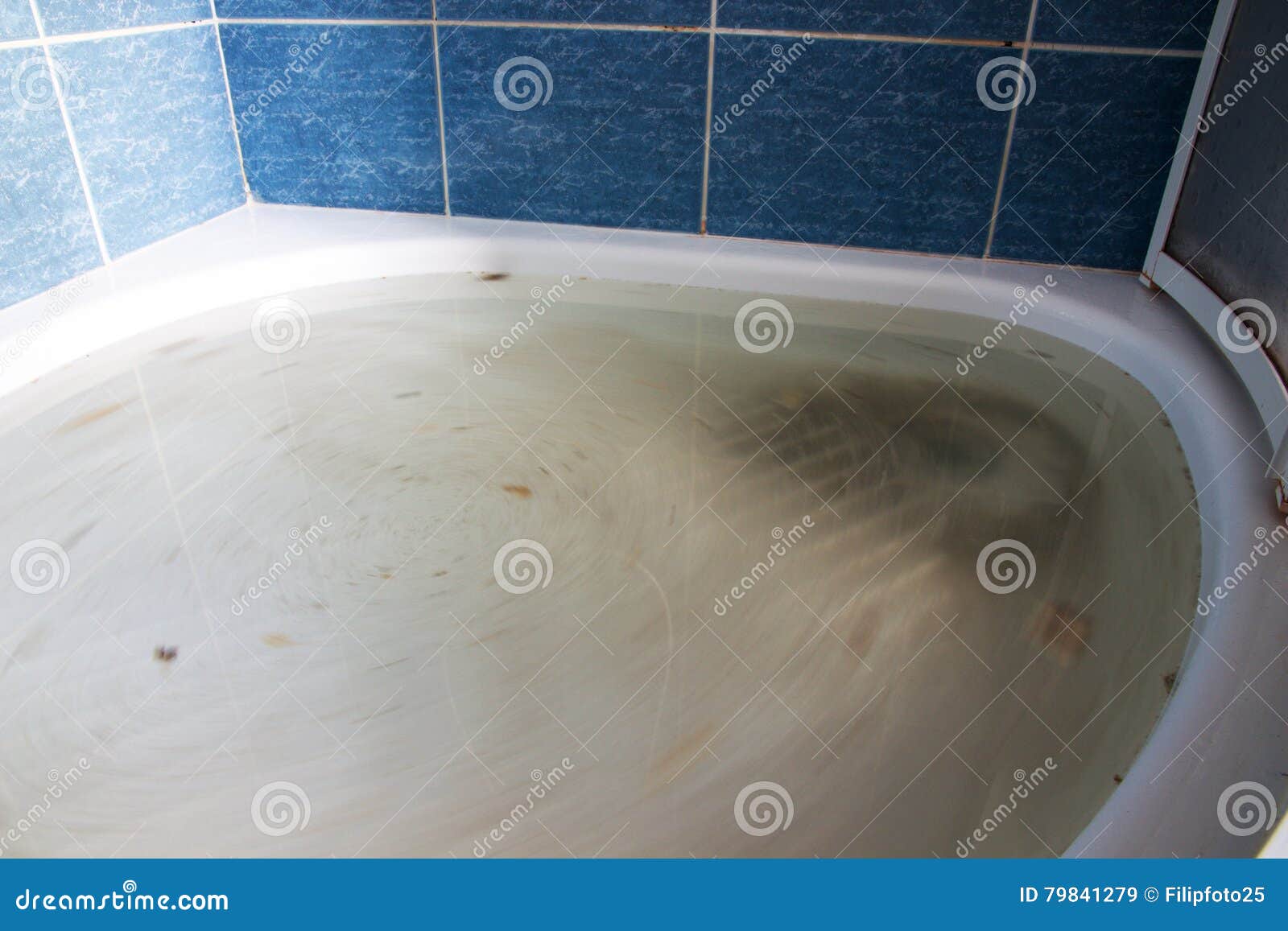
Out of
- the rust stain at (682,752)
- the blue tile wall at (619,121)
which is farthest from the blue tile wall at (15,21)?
the rust stain at (682,752)

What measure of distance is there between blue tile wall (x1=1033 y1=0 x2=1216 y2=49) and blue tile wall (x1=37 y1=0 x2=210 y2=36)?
1237 millimetres

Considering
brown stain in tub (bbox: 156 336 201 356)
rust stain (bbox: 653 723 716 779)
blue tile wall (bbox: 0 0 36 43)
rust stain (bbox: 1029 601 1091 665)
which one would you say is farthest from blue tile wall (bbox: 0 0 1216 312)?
rust stain (bbox: 653 723 716 779)

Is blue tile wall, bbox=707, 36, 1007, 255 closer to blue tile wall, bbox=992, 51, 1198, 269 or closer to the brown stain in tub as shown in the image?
blue tile wall, bbox=992, 51, 1198, 269

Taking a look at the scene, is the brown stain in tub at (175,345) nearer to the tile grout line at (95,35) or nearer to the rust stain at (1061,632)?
the tile grout line at (95,35)

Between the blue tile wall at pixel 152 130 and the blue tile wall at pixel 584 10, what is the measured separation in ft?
1.34

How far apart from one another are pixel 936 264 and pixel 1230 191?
0.38 meters

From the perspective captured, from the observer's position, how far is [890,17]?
133 cm

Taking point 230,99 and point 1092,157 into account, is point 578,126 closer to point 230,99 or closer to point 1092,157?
point 230,99

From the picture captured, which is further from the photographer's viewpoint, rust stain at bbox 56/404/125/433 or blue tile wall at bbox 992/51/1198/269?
blue tile wall at bbox 992/51/1198/269

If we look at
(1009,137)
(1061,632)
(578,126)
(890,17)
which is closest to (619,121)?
(578,126)

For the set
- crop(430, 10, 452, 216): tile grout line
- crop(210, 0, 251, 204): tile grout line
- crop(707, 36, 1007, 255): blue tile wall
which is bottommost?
crop(707, 36, 1007, 255): blue tile wall

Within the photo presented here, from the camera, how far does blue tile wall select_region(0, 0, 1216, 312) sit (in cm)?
130

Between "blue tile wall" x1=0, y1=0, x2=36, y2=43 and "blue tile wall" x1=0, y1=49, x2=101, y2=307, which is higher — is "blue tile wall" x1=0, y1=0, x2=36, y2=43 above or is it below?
above

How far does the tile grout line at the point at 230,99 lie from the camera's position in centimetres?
154
